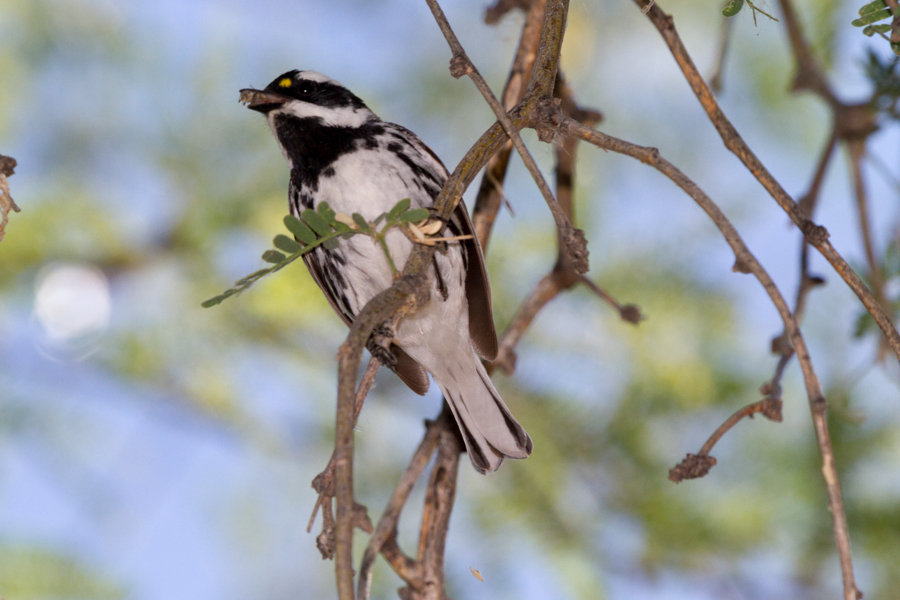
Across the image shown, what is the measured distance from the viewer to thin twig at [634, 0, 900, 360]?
3.55 feet

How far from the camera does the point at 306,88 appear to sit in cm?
200

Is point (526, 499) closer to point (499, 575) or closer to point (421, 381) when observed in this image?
point (499, 575)

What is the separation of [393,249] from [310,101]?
1.29 feet

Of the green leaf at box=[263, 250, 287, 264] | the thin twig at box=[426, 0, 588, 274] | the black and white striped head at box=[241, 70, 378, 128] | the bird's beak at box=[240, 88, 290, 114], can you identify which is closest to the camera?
the thin twig at box=[426, 0, 588, 274]

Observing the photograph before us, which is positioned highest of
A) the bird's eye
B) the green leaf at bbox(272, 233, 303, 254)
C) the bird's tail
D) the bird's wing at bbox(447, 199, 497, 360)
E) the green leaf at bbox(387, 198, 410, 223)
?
the bird's eye

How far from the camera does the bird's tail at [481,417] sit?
1.71m

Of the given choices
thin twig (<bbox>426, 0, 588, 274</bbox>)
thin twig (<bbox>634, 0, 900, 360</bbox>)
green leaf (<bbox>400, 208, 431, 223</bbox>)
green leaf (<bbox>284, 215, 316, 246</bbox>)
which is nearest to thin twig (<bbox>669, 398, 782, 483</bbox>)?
thin twig (<bbox>634, 0, 900, 360</bbox>)

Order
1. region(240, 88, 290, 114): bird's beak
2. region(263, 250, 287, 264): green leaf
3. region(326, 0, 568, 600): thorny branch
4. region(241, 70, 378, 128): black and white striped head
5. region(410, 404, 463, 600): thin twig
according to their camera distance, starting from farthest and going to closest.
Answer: region(241, 70, 378, 128): black and white striped head → region(240, 88, 290, 114): bird's beak → region(410, 404, 463, 600): thin twig → region(263, 250, 287, 264): green leaf → region(326, 0, 568, 600): thorny branch

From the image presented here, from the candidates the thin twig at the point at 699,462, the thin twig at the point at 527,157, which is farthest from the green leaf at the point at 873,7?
the thin twig at the point at 699,462

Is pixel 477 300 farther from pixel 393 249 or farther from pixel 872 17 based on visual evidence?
pixel 872 17

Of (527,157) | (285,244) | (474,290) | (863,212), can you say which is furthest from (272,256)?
(863,212)

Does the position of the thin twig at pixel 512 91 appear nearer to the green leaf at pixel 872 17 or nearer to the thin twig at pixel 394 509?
the thin twig at pixel 394 509

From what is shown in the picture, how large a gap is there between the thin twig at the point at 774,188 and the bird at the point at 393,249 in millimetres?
519

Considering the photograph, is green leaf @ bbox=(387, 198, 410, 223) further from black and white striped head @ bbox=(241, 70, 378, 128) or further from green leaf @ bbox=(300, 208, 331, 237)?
black and white striped head @ bbox=(241, 70, 378, 128)
